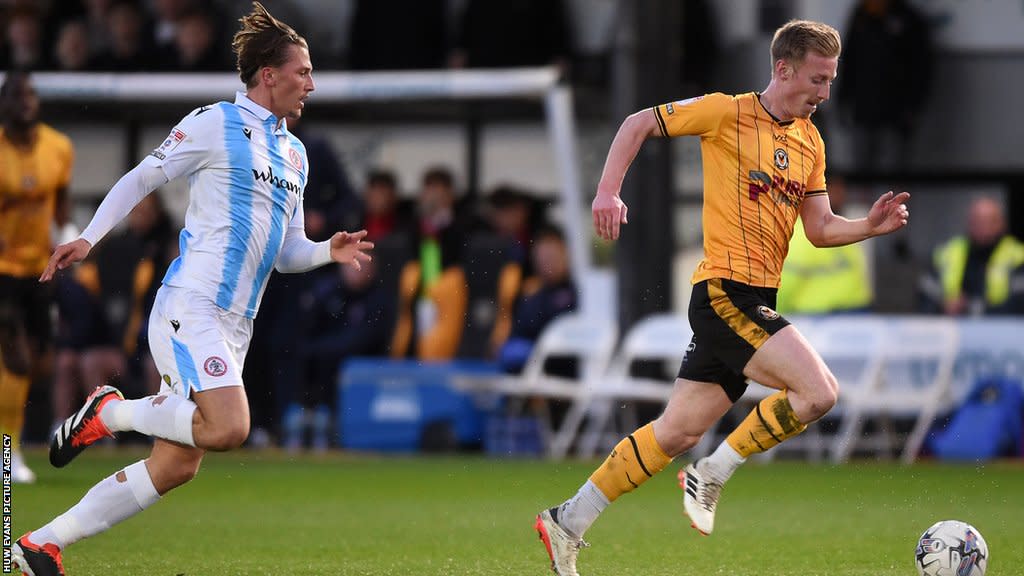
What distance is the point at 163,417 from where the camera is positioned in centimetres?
639

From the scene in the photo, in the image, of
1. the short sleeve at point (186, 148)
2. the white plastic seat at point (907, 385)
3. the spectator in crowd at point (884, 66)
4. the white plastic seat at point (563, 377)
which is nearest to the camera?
the short sleeve at point (186, 148)

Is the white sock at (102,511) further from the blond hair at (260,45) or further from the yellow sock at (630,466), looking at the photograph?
the yellow sock at (630,466)

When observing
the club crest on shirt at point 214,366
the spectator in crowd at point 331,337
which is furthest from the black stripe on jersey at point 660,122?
the spectator in crowd at point 331,337

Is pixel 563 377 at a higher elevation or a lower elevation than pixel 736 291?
lower

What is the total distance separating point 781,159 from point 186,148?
2256 mm

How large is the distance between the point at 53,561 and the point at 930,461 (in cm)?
887

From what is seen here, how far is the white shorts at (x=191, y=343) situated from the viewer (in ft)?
21.1

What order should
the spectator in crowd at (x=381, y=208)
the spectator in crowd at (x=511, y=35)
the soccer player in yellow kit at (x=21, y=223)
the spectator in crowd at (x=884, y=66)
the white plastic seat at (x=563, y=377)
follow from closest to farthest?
1. the soccer player in yellow kit at (x=21, y=223)
2. the white plastic seat at (x=563, y=377)
3. the spectator in crowd at (x=381, y=208)
4. the spectator in crowd at (x=884, y=66)
5. the spectator in crowd at (x=511, y=35)

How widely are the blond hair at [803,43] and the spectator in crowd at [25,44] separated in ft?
38.3

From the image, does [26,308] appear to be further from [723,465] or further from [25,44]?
[25,44]

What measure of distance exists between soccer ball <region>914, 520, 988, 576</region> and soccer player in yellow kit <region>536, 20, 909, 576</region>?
628 mm

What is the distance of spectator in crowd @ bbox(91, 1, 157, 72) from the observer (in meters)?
17.2

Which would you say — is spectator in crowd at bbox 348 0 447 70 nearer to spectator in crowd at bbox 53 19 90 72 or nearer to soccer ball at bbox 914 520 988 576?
spectator in crowd at bbox 53 19 90 72

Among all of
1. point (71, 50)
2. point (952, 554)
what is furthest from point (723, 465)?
point (71, 50)
